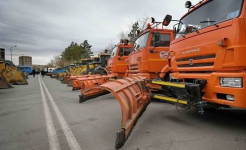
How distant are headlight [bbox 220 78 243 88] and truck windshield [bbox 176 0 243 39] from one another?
115cm

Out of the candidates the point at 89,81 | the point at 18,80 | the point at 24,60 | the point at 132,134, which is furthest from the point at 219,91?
the point at 24,60

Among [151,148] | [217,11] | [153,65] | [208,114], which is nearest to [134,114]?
[151,148]

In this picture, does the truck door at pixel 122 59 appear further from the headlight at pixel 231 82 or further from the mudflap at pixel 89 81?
the headlight at pixel 231 82

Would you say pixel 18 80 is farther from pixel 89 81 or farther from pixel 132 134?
pixel 132 134

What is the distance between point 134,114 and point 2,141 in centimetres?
256

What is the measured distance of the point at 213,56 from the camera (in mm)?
3389

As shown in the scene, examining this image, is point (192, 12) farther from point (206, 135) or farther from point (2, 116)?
point (2, 116)

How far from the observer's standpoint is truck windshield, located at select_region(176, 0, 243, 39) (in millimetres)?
3220

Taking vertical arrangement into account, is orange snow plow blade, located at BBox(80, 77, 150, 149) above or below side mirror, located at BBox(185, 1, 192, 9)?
below

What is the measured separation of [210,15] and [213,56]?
1005 millimetres

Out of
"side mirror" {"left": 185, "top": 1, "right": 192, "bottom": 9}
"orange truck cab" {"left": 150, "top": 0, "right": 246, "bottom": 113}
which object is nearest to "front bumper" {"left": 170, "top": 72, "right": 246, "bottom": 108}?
"orange truck cab" {"left": 150, "top": 0, "right": 246, "bottom": 113}

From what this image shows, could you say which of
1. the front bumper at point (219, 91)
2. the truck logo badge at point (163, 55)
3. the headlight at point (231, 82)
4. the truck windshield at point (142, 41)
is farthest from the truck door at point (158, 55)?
the headlight at point (231, 82)

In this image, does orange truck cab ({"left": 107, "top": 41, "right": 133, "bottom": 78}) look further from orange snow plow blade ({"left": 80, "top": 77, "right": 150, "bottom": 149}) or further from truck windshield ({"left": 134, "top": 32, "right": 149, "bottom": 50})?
orange snow plow blade ({"left": 80, "top": 77, "right": 150, "bottom": 149})

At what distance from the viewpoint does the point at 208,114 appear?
16.0 ft
